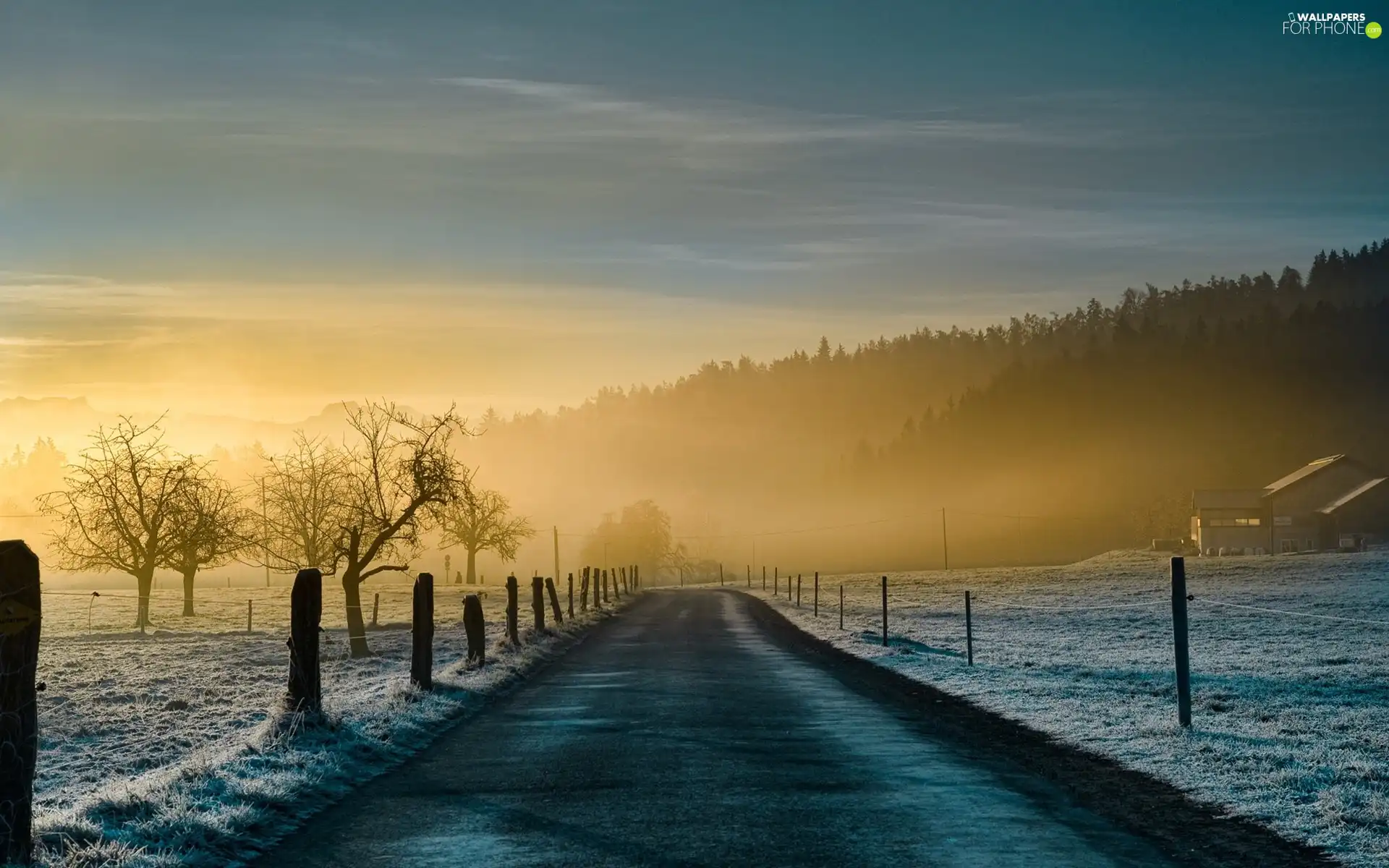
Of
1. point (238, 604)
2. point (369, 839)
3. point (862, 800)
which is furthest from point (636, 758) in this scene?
point (238, 604)

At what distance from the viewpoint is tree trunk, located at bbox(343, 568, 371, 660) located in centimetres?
3572

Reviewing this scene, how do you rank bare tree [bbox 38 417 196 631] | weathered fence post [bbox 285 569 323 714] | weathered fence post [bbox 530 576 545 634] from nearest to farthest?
weathered fence post [bbox 285 569 323 714]
weathered fence post [bbox 530 576 545 634]
bare tree [bbox 38 417 196 631]

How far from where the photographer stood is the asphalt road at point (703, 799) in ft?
27.6

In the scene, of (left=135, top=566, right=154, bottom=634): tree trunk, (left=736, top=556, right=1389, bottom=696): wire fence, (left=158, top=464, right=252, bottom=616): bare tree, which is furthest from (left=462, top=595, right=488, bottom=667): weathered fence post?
(left=158, top=464, right=252, bottom=616): bare tree

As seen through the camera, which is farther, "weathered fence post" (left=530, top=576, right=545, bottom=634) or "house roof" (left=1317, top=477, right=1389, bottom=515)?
"house roof" (left=1317, top=477, right=1389, bottom=515)

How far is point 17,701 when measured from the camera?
8055 millimetres

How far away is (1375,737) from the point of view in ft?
48.8

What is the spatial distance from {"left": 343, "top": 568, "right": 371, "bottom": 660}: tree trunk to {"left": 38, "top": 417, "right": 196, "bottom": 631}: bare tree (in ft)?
93.7

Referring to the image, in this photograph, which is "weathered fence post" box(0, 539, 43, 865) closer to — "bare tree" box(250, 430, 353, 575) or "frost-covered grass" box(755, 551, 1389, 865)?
"frost-covered grass" box(755, 551, 1389, 865)

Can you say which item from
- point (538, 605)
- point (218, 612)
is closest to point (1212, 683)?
point (538, 605)

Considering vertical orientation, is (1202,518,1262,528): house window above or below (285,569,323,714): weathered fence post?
above

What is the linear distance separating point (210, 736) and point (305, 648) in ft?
17.3

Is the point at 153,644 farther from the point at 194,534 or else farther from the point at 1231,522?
the point at 1231,522

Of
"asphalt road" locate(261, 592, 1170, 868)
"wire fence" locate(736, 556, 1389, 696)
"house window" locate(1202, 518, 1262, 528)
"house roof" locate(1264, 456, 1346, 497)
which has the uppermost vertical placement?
"house roof" locate(1264, 456, 1346, 497)
